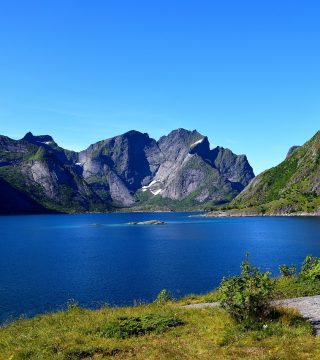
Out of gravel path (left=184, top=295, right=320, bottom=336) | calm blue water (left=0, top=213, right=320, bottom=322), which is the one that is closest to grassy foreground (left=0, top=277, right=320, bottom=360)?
gravel path (left=184, top=295, right=320, bottom=336)

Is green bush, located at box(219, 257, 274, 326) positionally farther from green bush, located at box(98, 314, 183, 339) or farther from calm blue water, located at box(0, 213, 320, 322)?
calm blue water, located at box(0, 213, 320, 322)

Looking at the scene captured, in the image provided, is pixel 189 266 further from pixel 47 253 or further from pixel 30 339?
pixel 30 339

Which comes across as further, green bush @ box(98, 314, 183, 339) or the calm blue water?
the calm blue water

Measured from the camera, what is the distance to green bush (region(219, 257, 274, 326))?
23578mm

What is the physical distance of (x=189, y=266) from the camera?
10350 cm

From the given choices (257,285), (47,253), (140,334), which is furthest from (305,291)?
(47,253)

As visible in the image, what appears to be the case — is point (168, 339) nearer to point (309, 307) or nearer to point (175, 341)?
point (175, 341)

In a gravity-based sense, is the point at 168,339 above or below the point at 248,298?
below

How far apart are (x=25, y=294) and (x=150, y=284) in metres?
23.7

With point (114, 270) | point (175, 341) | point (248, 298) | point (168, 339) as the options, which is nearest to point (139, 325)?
point (168, 339)

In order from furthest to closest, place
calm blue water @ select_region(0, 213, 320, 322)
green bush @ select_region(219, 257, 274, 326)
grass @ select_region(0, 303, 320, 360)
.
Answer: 1. calm blue water @ select_region(0, 213, 320, 322)
2. green bush @ select_region(219, 257, 274, 326)
3. grass @ select_region(0, 303, 320, 360)

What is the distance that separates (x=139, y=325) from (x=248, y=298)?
6.75 metres

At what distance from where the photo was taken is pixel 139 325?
81.1 feet

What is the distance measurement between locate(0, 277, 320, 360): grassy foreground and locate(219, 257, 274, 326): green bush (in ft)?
2.30
